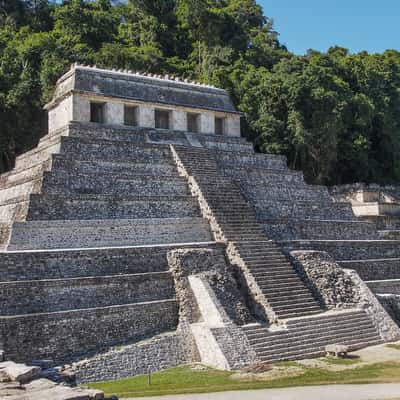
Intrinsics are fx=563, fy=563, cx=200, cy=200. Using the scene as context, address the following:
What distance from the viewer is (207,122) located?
24.7m

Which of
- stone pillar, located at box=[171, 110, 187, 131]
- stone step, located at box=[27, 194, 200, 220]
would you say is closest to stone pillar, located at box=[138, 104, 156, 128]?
stone pillar, located at box=[171, 110, 187, 131]

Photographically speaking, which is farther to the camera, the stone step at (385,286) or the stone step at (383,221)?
the stone step at (383,221)

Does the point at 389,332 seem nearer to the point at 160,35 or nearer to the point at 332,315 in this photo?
the point at 332,315

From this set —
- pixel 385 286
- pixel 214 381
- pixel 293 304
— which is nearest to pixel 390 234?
pixel 385 286

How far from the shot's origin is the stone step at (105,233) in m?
15.6

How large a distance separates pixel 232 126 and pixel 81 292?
1353 cm

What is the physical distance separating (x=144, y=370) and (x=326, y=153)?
21430 mm

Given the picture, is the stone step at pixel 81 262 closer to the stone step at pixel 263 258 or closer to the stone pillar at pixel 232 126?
the stone step at pixel 263 258

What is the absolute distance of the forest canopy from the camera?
30.2 m

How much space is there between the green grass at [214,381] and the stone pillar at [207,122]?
13.3 meters

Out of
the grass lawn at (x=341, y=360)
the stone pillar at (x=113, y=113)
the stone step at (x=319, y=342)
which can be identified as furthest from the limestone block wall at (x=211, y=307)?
the stone pillar at (x=113, y=113)

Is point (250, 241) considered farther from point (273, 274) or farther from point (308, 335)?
point (308, 335)

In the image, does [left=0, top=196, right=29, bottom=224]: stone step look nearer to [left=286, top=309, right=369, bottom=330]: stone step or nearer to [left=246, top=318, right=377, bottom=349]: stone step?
[left=246, top=318, right=377, bottom=349]: stone step

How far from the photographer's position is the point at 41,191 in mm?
17141
